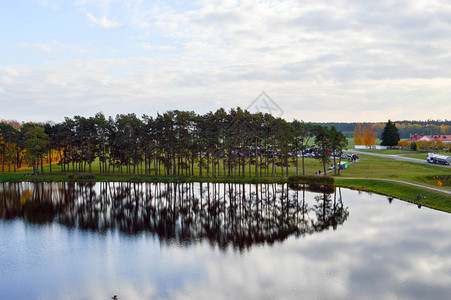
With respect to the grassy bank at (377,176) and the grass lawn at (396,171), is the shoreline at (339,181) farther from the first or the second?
the grass lawn at (396,171)

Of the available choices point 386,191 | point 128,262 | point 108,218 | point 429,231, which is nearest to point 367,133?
point 386,191

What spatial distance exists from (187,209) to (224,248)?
1880 centimetres

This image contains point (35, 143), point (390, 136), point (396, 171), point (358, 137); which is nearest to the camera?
point (396, 171)

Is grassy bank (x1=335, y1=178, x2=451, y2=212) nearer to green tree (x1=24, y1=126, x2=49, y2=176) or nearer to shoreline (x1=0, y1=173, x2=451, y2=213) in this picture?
shoreline (x1=0, y1=173, x2=451, y2=213)

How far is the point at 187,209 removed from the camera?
52688 mm

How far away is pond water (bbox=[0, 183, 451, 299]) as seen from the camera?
25938mm

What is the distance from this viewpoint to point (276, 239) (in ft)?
124

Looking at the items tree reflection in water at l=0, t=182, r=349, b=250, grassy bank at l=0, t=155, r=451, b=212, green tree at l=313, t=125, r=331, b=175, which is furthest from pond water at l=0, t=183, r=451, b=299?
green tree at l=313, t=125, r=331, b=175

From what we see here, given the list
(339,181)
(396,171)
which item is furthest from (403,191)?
(396,171)

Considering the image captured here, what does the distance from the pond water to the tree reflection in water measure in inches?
10.5

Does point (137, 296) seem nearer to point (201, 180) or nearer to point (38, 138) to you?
point (201, 180)

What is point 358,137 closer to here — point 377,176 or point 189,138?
point 377,176

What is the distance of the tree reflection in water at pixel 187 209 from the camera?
4088cm

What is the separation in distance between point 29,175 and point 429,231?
297ft
